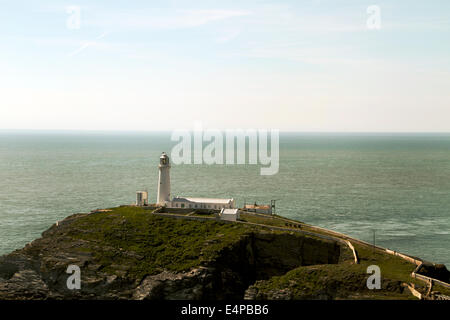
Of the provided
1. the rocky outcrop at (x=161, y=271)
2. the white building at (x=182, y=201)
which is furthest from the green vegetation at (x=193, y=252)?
the white building at (x=182, y=201)

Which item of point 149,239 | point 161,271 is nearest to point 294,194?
point 149,239

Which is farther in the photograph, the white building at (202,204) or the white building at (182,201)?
the white building at (182,201)

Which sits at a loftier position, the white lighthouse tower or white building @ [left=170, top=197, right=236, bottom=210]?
the white lighthouse tower

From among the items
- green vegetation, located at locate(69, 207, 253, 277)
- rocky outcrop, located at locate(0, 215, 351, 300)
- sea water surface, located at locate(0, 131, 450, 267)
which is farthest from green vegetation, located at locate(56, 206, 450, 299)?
sea water surface, located at locate(0, 131, 450, 267)

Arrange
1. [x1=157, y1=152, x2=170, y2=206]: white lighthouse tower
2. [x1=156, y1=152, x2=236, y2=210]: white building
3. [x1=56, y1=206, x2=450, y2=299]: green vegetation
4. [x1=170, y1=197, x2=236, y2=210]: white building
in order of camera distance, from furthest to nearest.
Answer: [x1=157, y1=152, x2=170, y2=206]: white lighthouse tower → [x1=156, y1=152, x2=236, y2=210]: white building → [x1=170, y1=197, x2=236, y2=210]: white building → [x1=56, y1=206, x2=450, y2=299]: green vegetation

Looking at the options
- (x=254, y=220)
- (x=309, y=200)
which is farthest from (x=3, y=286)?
(x=309, y=200)

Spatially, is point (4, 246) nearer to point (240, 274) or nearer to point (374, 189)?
point (240, 274)

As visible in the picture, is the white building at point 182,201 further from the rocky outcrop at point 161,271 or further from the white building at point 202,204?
the rocky outcrop at point 161,271

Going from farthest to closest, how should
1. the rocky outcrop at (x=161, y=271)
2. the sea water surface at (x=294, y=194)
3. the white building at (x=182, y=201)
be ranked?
the sea water surface at (x=294, y=194), the white building at (x=182, y=201), the rocky outcrop at (x=161, y=271)

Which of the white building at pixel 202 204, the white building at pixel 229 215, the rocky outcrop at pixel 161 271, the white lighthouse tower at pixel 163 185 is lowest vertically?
the rocky outcrop at pixel 161 271

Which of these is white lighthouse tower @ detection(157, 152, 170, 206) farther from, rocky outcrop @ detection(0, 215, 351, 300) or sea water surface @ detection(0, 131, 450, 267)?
sea water surface @ detection(0, 131, 450, 267)

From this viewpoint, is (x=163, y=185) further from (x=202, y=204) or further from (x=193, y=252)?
(x=193, y=252)

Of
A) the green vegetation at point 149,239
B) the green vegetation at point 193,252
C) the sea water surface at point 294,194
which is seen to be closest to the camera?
the green vegetation at point 193,252
